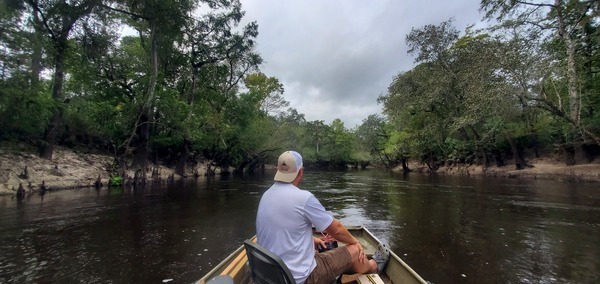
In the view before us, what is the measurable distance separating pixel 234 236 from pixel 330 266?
5770 mm

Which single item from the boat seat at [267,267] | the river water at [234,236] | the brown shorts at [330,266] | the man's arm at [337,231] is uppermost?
the man's arm at [337,231]

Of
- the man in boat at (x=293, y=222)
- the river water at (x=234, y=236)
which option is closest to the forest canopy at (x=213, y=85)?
the river water at (x=234, y=236)

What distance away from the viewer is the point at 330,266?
10.9 ft

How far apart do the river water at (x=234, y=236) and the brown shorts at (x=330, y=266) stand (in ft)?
9.50

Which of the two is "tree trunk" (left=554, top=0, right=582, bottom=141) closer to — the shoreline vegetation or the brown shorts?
the shoreline vegetation

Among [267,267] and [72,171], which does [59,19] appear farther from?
[267,267]

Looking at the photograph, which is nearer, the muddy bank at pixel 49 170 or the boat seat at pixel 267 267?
the boat seat at pixel 267 267

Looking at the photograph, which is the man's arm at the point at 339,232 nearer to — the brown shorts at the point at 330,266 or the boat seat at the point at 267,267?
the brown shorts at the point at 330,266

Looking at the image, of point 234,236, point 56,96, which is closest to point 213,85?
point 56,96

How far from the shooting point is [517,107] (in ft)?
65.7

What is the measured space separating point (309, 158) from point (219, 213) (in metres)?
52.9

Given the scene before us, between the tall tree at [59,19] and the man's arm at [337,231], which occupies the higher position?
the tall tree at [59,19]

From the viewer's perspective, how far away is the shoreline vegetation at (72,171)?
1577 centimetres

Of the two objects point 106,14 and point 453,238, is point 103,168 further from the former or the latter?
point 453,238
